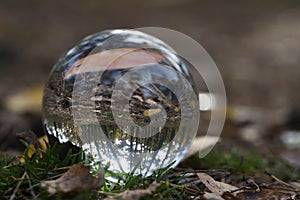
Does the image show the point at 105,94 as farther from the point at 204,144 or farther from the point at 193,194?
the point at 204,144

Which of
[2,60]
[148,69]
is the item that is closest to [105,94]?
[148,69]

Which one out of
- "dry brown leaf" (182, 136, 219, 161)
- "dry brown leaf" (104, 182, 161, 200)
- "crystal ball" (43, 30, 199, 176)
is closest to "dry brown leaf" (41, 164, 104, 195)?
"dry brown leaf" (104, 182, 161, 200)

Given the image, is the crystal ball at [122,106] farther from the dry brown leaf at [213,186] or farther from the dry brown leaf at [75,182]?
the dry brown leaf at [75,182]

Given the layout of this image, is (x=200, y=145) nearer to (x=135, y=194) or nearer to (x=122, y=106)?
(x=122, y=106)

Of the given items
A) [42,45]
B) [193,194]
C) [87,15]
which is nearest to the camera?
[193,194]

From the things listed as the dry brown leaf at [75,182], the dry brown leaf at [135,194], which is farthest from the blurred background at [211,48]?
the dry brown leaf at [135,194]

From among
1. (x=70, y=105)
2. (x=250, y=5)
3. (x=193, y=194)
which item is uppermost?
(x=250, y=5)
